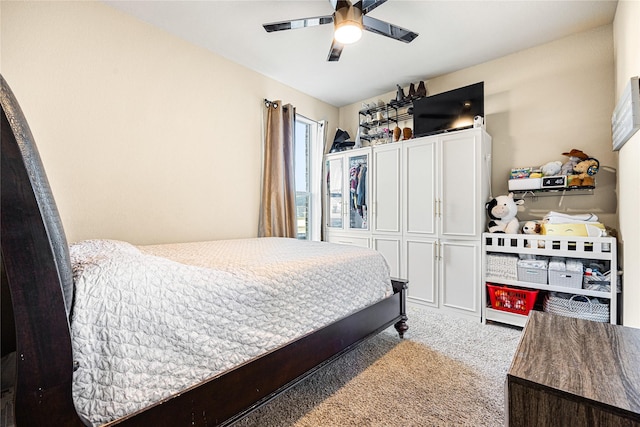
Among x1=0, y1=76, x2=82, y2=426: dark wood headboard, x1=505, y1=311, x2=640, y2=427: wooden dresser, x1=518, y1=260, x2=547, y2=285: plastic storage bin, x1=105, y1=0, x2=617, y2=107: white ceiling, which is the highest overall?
x1=105, y1=0, x2=617, y2=107: white ceiling

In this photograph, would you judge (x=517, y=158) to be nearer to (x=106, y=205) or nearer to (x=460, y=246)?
(x=460, y=246)

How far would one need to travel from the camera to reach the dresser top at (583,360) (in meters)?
0.71

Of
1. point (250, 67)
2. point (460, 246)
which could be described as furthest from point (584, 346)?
point (250, 67)

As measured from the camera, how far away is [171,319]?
1030 millimetres

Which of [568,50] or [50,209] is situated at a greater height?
[568,50]

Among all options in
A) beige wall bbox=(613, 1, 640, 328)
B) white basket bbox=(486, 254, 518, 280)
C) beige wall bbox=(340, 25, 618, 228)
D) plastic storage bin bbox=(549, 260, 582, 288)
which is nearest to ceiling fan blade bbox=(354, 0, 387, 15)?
beige wall bbox=(613, 1, 640, 328)

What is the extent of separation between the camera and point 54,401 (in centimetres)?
77

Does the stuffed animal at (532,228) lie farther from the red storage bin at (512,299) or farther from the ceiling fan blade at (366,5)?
the ceiling fan blade at (366,5)

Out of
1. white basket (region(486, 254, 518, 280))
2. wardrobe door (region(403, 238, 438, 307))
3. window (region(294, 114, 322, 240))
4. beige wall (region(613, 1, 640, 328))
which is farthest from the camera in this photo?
window (region(294, 114, 322, 240))

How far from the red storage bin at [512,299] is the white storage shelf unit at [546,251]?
0.04 metres

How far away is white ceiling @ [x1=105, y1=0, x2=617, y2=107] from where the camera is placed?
7.25 ft

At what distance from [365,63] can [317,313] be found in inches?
107

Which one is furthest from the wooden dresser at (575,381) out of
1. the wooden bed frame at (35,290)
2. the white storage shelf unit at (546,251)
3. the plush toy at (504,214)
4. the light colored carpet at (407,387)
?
the plush toy at (504,214)

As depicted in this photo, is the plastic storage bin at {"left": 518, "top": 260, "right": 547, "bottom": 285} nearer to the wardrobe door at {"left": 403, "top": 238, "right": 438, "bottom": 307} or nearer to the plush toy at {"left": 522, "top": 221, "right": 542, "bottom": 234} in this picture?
the plush toy at {"left": 522, "top": 221, "right": 542, "bottom": 234}
